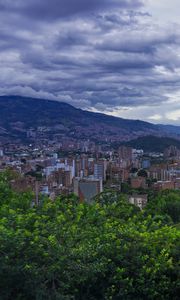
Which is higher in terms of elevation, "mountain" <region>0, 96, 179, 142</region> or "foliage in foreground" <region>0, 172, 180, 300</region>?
"mountain" <region>0, 96, 179, 142</region>

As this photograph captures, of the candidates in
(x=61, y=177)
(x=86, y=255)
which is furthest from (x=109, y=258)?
(x=61, y=177)

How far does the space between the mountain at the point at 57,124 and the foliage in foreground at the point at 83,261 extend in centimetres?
9324

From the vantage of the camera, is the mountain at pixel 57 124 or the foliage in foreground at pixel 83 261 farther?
the mountain at pixel 57 124

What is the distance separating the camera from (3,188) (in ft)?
28.1

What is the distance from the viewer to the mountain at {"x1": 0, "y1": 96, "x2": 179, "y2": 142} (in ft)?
347

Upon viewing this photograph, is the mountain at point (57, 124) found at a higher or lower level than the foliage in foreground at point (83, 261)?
higher

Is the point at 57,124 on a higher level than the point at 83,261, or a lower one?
higher

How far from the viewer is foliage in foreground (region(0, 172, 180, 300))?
4.27 meters

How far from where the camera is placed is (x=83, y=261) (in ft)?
15.0

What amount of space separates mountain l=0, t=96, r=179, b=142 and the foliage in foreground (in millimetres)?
93240

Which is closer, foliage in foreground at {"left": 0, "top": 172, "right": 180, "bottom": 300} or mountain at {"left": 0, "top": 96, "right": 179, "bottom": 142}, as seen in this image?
foliage in foreground at {"left": 0, "top": 172, "right": 180, "bottom": 300}

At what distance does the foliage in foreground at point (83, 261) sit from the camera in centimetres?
427

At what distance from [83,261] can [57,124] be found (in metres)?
114

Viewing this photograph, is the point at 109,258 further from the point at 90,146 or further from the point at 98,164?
the point at 90,146
